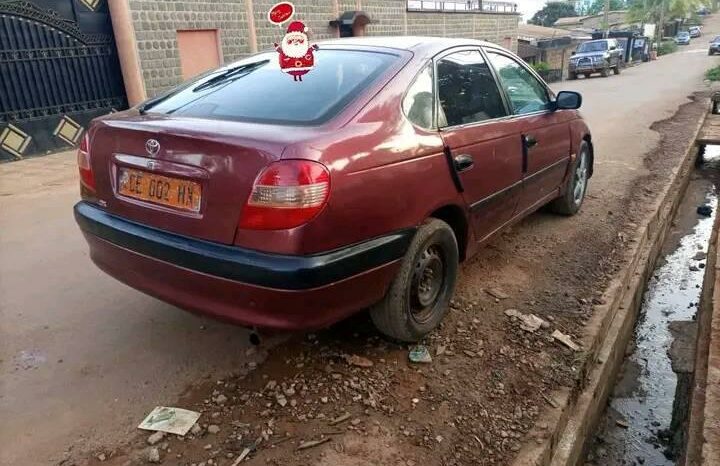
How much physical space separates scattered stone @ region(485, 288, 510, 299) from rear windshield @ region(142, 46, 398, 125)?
166 cm

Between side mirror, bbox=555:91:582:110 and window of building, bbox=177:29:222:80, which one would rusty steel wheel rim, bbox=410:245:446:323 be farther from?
window of building, bbox=177:29:222:80

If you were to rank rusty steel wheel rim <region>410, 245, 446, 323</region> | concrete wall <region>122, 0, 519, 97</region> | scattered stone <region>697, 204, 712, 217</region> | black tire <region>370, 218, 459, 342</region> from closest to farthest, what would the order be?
black tire <region>370, 218, 459, 342</region> < rusty steel wheel rim <region>410, 245, 446, 323</region> < scattered stone <region>697, 204, 712, 217</region> < concrete wall <region>122, 0, 519, 97</region>

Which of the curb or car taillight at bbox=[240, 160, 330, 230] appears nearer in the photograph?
car taillight at bbox=[240, 160, 330, 230]

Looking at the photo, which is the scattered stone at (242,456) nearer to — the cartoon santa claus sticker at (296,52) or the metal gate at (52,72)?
the cartoon santa claus sticker at (296,52)

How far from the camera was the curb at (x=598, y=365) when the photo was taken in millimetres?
2439

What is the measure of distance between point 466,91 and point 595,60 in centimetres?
2720

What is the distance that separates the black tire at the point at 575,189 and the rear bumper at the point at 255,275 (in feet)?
9.30

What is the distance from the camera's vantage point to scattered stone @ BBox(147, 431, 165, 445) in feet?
7.52

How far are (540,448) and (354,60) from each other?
83.7 inches

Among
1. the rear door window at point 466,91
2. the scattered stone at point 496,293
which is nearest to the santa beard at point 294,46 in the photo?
the rear door window at point 466,91

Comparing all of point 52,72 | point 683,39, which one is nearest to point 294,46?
point 52,72

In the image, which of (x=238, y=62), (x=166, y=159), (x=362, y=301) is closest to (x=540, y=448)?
(x=362, y=301)

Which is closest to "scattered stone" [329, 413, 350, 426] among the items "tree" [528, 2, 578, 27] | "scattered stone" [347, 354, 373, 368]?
"scattered stone" [347, 354, 373, 368]

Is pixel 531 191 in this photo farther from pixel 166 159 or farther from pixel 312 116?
pixel 166 159
